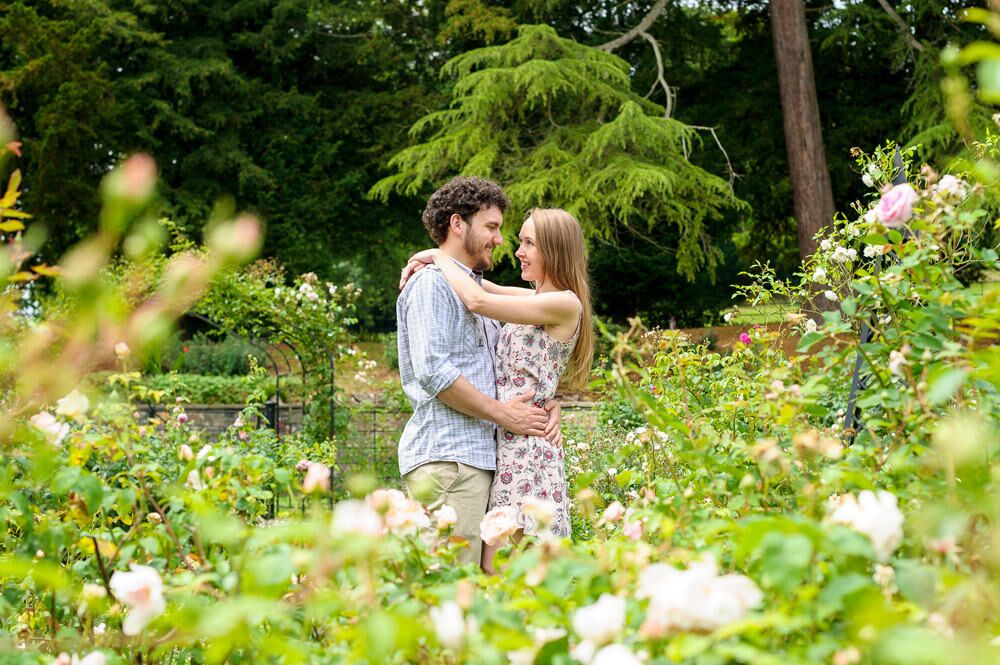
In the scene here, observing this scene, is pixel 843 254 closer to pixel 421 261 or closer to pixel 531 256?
pixel 531 256

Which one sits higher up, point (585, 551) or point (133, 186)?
point (133, 186)

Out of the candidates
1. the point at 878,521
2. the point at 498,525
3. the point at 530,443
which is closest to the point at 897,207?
the point at 878,521

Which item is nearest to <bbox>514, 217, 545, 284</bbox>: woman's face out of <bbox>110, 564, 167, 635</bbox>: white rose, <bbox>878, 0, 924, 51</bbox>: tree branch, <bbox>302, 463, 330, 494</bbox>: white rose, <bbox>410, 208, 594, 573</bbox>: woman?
<bbox>410, 208, 594, 573</bbox>: woman

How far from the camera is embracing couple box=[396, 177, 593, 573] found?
2.44 m

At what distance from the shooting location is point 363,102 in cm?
1562

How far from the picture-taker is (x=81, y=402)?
153 cm

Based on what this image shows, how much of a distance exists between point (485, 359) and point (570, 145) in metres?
9.60

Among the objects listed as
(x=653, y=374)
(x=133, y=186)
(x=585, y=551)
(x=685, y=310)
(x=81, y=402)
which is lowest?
(x=685, y=310)

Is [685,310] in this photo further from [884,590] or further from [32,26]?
[884,590]

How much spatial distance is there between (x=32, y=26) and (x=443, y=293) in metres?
13.8

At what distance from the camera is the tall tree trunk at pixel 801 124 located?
436 inches

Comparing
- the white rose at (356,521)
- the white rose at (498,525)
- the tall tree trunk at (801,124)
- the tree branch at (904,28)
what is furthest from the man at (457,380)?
the tree branch at (904,28)

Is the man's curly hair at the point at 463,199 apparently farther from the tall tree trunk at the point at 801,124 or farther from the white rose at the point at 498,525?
the tall tree trunk at the point at 801,124

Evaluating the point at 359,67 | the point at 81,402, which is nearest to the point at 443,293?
the point at 81,402
